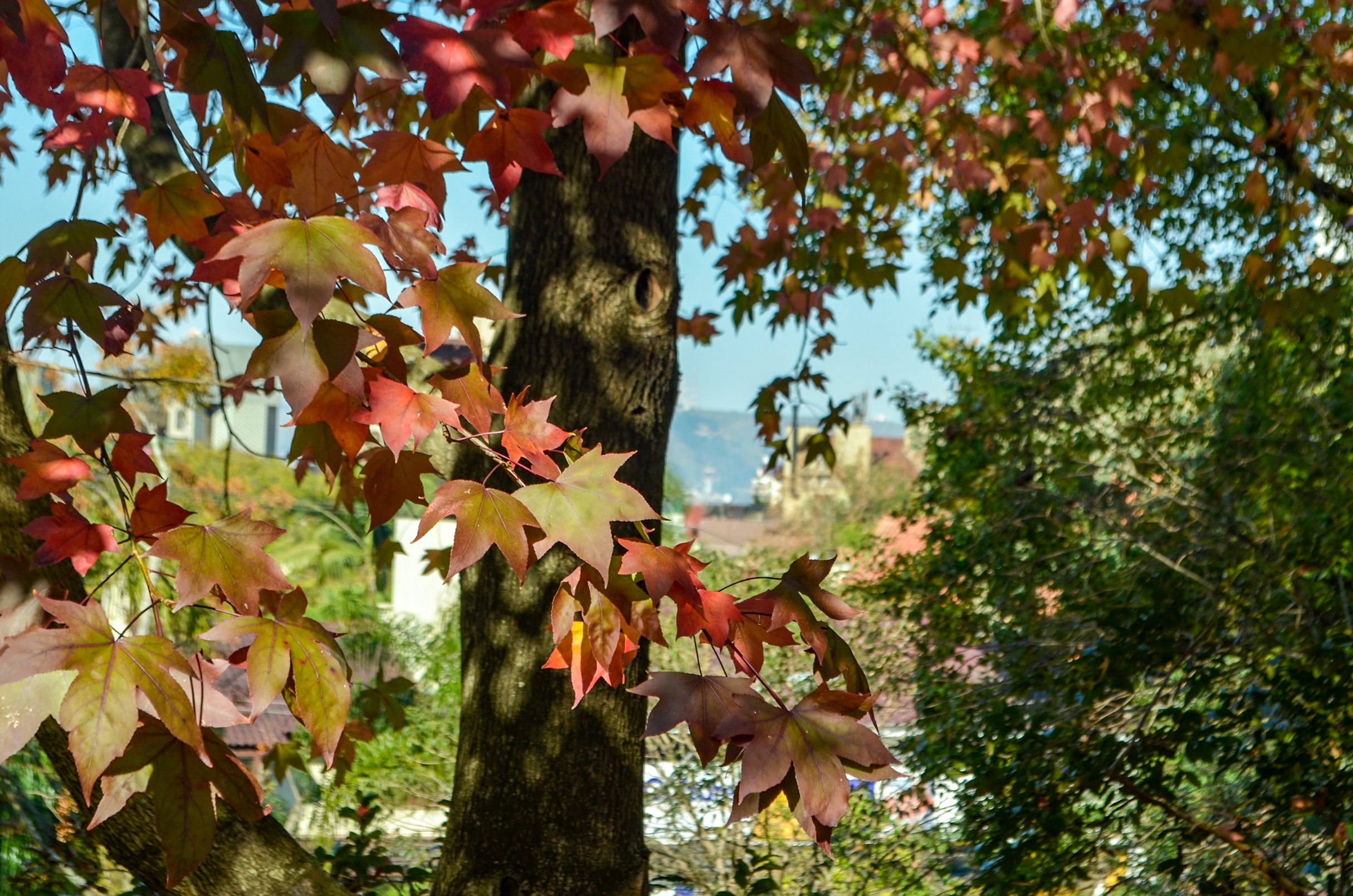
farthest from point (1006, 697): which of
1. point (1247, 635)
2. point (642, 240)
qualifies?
point (642, 240)

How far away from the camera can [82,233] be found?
1.31 metres

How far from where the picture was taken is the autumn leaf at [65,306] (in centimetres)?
121

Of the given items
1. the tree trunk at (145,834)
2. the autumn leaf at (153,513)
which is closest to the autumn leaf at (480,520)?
the autumn leaf at (153,513)

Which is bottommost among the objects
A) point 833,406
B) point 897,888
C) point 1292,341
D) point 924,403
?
point 897,888

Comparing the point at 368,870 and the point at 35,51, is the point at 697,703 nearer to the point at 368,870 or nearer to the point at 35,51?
the point at 35,51

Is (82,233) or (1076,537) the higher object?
(1076,537)

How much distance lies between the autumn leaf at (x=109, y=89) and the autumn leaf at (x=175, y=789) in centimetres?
91

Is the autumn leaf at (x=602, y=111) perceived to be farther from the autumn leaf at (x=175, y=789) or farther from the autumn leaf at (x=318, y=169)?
the autumn leaf at (x=175, y=789)

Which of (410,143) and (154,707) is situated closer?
(154,707)

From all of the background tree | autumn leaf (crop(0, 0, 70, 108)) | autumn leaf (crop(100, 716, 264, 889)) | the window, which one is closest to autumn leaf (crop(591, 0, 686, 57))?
the background tree

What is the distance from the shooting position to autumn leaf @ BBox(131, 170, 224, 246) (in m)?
1.40

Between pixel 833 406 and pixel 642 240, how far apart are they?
1312mm

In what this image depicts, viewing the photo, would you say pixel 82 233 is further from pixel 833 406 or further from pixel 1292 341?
pixel 1292 341

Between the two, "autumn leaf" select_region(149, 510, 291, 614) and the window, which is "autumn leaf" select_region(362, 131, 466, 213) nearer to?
"autumn leaf" select_region(149, 510, 291, 614)
